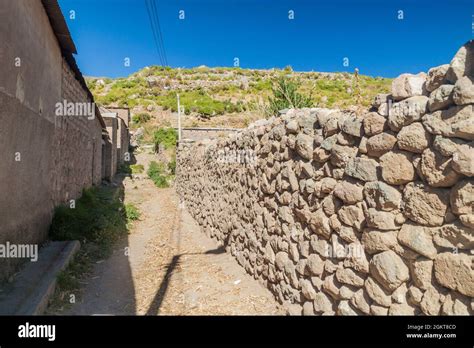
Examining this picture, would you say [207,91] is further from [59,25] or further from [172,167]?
[59,25]

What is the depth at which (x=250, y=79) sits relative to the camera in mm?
43906

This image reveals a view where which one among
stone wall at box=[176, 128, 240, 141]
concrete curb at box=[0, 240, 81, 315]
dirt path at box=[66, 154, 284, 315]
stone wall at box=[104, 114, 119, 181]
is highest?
stone wall at box=[176, 128, 240, 141]

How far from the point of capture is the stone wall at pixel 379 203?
212 cm

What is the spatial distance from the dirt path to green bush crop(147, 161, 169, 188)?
8892 millimetres

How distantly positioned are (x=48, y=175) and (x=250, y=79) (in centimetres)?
4027

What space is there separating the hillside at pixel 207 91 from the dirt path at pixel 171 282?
686 inches

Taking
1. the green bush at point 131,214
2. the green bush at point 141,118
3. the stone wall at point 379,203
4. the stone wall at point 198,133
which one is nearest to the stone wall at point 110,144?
the stone wall at point 198,133

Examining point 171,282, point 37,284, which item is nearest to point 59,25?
point 37,284

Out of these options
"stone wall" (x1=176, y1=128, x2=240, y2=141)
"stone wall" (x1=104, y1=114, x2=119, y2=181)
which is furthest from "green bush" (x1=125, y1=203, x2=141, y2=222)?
"stone wall" (x1=176, y1=128, x2=240, y2=141)

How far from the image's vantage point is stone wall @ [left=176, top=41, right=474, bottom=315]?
2123 mm

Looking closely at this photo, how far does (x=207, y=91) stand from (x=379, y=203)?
38.7 meters

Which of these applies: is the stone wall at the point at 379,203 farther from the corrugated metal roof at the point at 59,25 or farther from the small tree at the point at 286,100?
the small tree at the point at 286,100

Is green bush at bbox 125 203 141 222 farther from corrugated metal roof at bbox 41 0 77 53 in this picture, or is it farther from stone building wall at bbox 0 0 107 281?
corrugated metal roof at bbox 41 0 77 53
